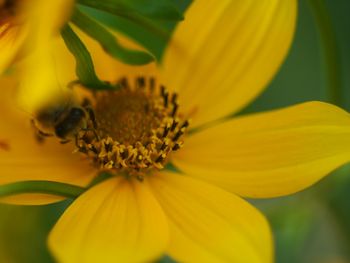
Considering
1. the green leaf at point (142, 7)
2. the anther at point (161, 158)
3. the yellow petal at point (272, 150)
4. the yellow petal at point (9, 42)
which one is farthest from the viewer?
the anther at point (161, 158)

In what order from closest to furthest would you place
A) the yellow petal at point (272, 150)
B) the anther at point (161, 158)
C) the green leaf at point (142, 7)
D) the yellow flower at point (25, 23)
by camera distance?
the yellow flower at point (25, 23), the green leaf at point (142, 7), the yellow petal at point (272, 150), the anther at point (161, 158)

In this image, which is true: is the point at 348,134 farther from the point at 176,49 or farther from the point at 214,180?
the point at 176,49

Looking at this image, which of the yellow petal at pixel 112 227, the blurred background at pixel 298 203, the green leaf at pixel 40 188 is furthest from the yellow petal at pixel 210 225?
the blurred background at pixel 298 203

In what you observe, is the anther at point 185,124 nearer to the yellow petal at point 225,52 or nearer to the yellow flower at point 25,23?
the yellow petal at point 225,52

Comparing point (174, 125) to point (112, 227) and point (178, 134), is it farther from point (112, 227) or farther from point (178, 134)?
point (112, 227)

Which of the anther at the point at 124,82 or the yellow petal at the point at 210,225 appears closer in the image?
the yellow petal at the point at 210,225

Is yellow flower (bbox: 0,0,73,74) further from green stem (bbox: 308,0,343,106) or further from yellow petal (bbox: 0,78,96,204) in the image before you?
green stem (bbox: 308,0,343,106)
